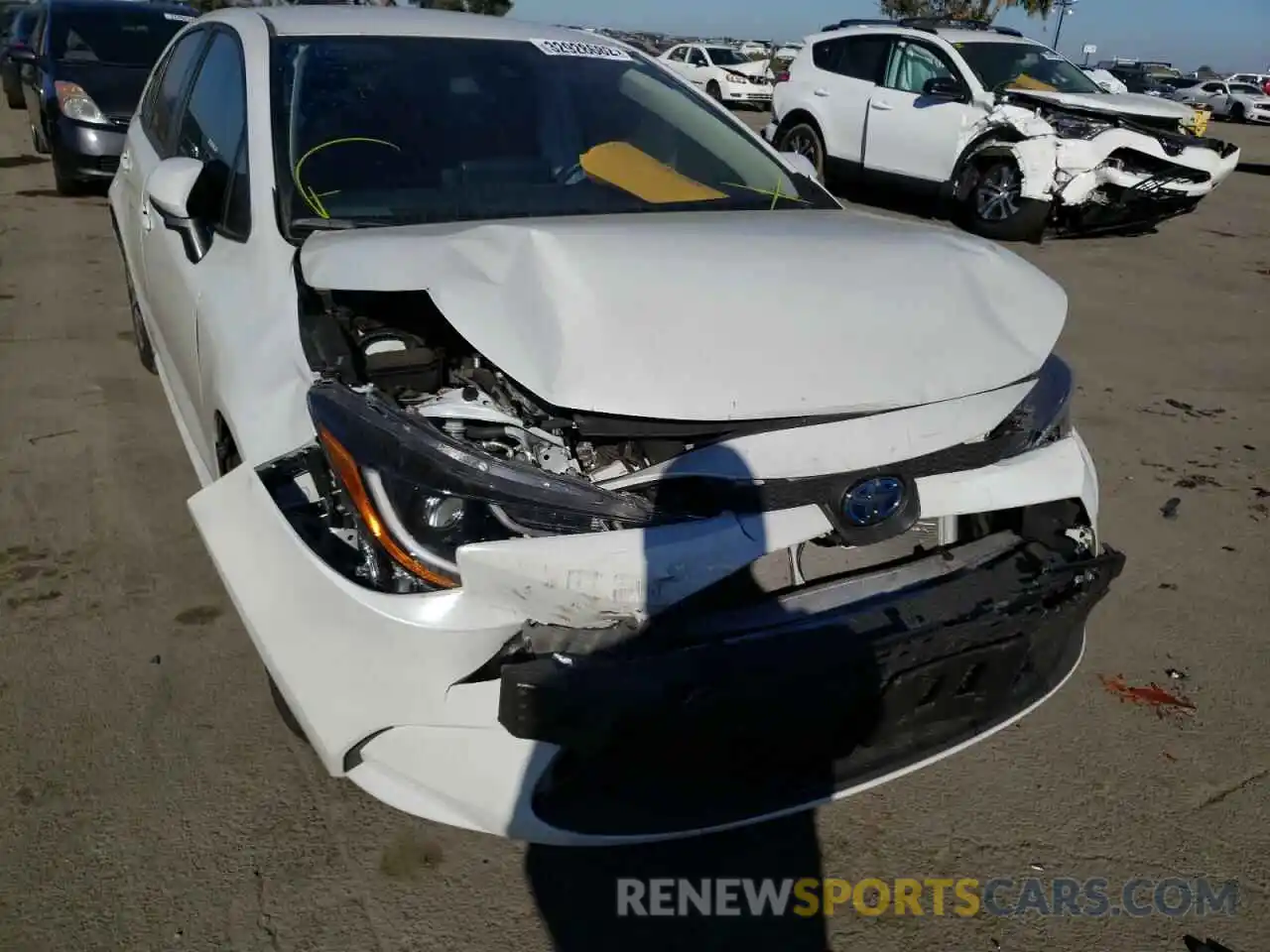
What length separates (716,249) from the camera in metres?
2.38

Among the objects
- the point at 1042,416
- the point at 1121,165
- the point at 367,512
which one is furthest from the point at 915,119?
the point at 367,512

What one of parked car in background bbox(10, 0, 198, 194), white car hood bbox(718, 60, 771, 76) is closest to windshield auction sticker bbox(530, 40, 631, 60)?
parked car in background bbox(10, 0, 198, 194)

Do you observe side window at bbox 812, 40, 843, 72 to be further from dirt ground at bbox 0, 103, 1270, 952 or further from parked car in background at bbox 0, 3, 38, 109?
dirt ground at bbox 0, 103, 1270, 952

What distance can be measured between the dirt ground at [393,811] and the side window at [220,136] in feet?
3.71

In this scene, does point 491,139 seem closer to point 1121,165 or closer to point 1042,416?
point 1042,416

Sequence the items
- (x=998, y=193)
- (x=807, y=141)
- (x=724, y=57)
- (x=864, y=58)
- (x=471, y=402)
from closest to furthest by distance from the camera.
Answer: (x=471, y=402)
(x=998, y=193)
(x=864, y=58)
(x=807, y=141)
(x=724, y=57)

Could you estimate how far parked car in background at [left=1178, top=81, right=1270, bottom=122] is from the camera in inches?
1082

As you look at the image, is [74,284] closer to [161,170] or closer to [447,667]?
[161,170]

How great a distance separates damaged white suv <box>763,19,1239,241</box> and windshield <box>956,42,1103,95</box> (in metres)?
0.02

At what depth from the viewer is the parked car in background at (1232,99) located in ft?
90.2

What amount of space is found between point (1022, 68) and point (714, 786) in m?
9.57

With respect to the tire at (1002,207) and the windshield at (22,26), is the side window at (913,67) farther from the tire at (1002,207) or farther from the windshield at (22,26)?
the windshield at (22,26)

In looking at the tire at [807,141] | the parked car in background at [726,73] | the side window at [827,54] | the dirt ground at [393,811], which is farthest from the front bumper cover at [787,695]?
the parked car in background at [726,73]

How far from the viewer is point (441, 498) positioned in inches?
78.1
